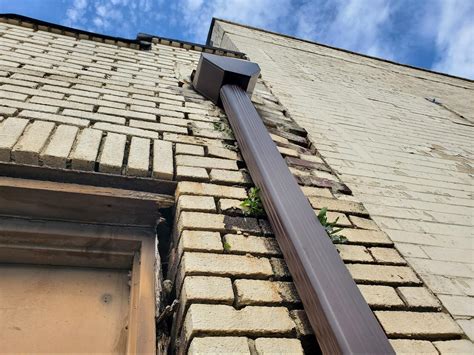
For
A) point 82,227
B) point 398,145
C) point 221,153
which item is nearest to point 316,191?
point 221,153

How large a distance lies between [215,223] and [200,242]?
0.12m

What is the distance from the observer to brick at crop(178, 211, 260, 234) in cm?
126

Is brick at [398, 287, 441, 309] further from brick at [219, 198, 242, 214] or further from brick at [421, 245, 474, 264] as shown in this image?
brick at [219, 198, 242, 214]

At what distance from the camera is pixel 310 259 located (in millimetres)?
1080

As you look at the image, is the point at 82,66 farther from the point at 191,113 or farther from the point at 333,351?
the point at 333,351

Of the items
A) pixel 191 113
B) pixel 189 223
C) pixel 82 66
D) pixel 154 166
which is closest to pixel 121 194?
pixel 154 166

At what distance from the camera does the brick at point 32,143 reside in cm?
129

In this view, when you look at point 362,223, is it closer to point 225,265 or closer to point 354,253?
point 354,253

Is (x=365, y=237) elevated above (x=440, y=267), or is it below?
above

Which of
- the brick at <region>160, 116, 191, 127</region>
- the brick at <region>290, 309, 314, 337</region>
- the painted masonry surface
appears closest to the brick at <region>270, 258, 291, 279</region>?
the painted masonry surface

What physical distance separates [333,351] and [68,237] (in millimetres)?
1051

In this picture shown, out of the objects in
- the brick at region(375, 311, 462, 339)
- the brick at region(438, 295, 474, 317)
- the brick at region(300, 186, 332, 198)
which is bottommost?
the brick at region(438, 295, 474, 317)

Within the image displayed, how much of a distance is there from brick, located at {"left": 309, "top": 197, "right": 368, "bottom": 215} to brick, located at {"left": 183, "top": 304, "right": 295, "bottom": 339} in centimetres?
69

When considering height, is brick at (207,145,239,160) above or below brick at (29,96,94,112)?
above
